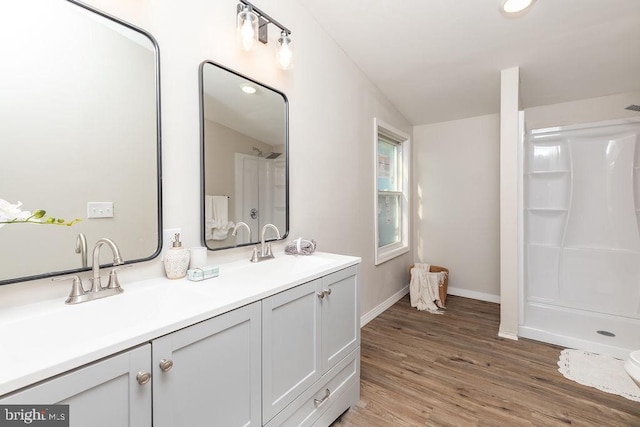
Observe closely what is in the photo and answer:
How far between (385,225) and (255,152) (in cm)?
200

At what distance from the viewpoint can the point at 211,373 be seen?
930 mm

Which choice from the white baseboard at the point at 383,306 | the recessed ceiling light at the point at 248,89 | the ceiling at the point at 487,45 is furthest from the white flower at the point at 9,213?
the white baseboard at the point at 383,306

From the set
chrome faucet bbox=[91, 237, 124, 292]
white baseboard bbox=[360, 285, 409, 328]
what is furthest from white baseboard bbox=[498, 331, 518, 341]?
chrome faucet bbox=[91, 237, 124, 292]

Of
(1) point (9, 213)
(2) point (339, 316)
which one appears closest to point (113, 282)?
(1) point (9, 213)

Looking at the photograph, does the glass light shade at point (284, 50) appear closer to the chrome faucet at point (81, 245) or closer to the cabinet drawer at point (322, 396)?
the chrome faucet at point (81, 245)

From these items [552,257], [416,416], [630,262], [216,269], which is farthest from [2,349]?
[630,262]

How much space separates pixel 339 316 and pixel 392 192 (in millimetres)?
2125

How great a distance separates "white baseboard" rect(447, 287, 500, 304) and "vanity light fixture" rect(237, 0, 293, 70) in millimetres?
3116

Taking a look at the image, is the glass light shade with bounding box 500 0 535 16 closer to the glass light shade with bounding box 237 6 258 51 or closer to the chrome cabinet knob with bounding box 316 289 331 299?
the glass light shade with bounding box 237 6 258 51

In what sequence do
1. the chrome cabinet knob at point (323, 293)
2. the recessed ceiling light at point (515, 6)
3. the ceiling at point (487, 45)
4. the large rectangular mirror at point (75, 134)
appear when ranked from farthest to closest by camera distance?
the ceiling at point (487, 45) < the recessed ceiling light at point (515, 6) < the chrome cabinet knob at point (323, 293) < the large rectangular mirror at point (75, 134)

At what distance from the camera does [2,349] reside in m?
0.73

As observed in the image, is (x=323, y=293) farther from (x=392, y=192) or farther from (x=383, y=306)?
(x=392, y=192)

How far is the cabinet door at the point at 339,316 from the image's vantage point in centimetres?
142

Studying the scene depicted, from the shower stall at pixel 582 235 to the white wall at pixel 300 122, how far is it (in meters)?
1.33
